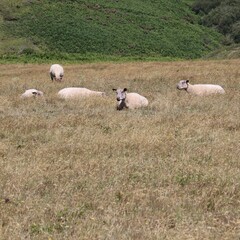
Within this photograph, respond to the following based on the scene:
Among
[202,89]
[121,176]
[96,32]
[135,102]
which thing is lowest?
[121,176]

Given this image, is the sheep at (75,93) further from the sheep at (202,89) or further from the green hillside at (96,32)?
the green hillside at (96,32)

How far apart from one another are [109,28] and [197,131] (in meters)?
72.8

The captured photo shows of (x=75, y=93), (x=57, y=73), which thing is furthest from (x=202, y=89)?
(x=57, y=73)

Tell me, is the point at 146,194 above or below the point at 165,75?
below

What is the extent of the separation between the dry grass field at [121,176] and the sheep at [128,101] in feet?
5.94

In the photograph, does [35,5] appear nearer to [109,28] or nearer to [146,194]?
[109,28]

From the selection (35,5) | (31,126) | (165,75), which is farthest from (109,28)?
(31,126)

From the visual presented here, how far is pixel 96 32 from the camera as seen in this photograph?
77.3 metres

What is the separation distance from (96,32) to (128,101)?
63.9 m

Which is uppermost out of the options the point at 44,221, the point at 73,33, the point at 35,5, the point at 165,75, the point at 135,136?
the point at 35,5

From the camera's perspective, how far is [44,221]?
17.8ft

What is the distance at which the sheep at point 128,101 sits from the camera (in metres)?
15.2

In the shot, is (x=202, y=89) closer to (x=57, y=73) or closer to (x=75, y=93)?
(x=75, y=93)

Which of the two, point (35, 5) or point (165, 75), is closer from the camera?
point (165, 75)
